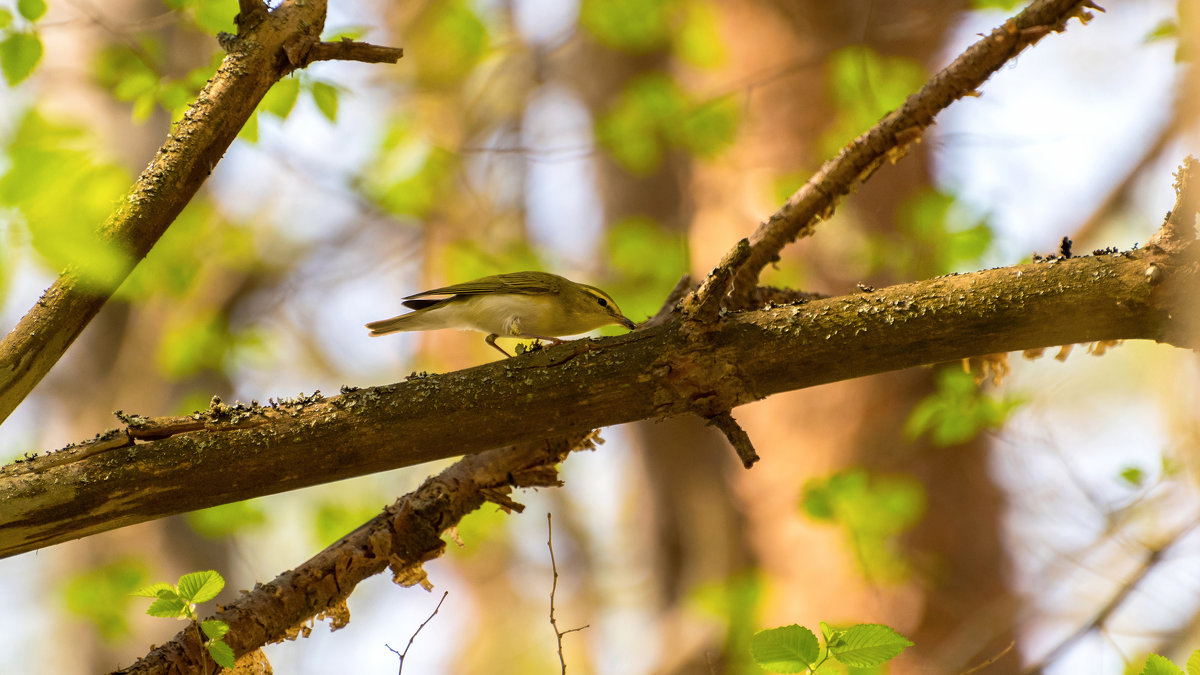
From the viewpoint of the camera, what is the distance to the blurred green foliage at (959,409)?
3906 millimetres

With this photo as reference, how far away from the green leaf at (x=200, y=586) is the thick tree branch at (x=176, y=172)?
2.38 ft

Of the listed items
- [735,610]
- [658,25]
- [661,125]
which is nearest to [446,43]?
[658,25]

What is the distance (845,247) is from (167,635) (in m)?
5.24

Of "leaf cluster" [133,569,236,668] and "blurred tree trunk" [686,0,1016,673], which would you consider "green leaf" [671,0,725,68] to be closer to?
"blurred tree trunk" [686,0,1016,673]

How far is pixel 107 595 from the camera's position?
457 cm

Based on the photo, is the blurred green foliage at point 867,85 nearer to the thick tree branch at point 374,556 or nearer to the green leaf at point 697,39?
the green leaf at point 697,39

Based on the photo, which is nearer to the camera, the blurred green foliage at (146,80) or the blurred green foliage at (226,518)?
the blurred green foliage at (146,80)

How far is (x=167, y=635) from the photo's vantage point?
5352 millimetres

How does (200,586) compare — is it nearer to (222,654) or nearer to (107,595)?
(222,654)

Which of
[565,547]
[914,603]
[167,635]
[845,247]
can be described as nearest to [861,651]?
[914,603]

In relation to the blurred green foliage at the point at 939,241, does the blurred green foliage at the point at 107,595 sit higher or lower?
lower

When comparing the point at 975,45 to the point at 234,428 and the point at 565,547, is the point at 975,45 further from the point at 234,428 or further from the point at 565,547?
the point at 565,547

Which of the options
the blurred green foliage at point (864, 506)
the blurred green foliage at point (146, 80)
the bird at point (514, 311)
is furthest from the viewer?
the blurred green foliage at point (864, 506)

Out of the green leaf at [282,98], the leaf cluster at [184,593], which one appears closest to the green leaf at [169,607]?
the leaf cluster at [184,593]
